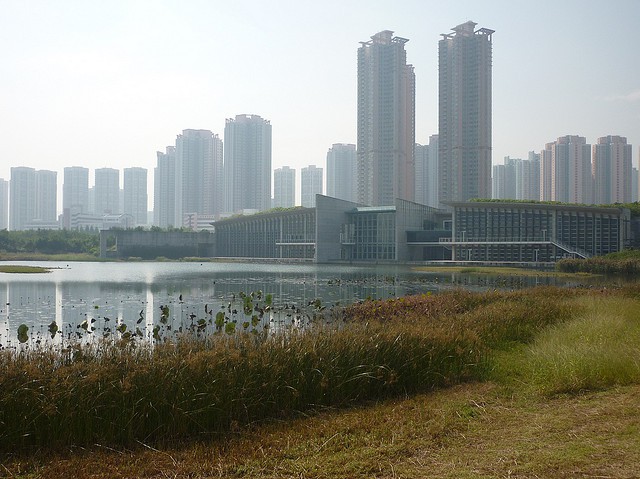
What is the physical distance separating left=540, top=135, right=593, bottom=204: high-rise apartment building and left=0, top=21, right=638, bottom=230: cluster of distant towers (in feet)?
0.52

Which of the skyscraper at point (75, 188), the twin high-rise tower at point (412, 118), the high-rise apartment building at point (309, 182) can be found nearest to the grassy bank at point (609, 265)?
the twin high-rise tower at point (412, 118)

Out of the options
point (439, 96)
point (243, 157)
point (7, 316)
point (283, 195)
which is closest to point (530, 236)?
point (439, 96)

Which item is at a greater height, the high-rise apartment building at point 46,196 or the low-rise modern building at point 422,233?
the high-rise apartment building at point 46,196

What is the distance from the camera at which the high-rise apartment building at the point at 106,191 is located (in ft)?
628

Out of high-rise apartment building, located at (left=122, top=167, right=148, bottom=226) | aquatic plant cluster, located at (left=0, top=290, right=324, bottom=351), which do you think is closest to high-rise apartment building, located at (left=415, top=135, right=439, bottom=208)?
high-rise apartment building, located at (left=122, top=167, right=148, bottom=226)

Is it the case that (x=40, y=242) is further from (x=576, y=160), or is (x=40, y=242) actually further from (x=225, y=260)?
(x=576, y=160)

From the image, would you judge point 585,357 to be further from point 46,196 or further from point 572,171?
point 46,196

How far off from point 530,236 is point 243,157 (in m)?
97.2

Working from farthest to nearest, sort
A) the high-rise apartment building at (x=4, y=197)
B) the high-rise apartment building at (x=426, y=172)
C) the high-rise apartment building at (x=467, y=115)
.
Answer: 1. the high-rise apartment building at (x=4, y=197)
2. the high-rise apartment building at (x=426, y=172)
3. the high-rise apartment building at (x=467, y=115)

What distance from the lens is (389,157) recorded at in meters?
92.2

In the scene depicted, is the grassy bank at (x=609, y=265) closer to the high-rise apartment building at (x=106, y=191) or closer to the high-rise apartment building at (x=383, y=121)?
the high-rise apartment building at (x=383, y=121)

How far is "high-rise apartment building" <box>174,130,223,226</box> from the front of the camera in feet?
499

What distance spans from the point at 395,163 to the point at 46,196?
126 metres

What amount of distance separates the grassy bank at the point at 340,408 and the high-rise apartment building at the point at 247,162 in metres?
138
